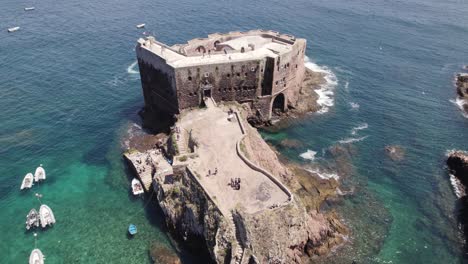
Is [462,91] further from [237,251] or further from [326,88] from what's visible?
[237,251]

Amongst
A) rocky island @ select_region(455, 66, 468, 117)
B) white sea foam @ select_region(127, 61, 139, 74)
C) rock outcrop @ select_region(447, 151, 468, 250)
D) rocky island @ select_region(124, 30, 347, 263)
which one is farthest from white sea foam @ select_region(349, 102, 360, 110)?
white sea foam @ select_region(127, 61, 139, 74)

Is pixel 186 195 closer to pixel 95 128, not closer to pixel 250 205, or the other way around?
pixel 250 205

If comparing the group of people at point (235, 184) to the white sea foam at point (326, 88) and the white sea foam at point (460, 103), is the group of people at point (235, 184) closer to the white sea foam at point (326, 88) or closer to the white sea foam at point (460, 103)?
the white sea foam at point (326, 88)

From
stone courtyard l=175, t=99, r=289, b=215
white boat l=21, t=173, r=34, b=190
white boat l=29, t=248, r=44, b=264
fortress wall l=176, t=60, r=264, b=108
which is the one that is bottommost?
white boat l=29, t=248, r=44, b=264

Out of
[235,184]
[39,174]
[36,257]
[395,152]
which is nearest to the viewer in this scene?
[235,184]

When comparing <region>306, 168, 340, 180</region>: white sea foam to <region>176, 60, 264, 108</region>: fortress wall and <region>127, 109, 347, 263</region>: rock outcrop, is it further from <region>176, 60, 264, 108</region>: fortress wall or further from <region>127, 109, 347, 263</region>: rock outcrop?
<region>176, 60, 264, 108</region>: fortress wall

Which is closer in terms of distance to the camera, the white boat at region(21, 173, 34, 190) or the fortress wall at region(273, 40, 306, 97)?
the white boat at region(21, 173, 34, 190)

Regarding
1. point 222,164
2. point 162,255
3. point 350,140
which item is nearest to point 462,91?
point 350,140

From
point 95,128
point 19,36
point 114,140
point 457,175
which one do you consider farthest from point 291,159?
point 19,36
